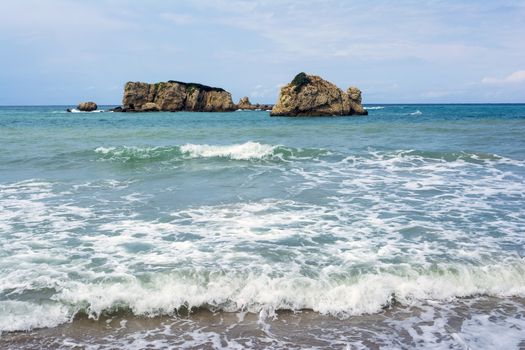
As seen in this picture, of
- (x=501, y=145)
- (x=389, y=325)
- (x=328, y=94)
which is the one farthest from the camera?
(x=328, y=94)

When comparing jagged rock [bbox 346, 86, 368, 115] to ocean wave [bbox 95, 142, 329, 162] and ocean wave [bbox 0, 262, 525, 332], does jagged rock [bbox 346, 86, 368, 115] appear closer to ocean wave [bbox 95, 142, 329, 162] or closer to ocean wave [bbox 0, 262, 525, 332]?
ocean wave [bbox 95, 142, 329, 162]

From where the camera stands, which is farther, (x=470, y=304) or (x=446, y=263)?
(x=446, y=263)

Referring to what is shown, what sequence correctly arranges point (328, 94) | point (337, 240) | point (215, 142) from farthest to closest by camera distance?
point (328, 94)
point (215, 142)
point (337, 240)

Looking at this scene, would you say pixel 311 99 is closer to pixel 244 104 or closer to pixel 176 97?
pixel 176 97

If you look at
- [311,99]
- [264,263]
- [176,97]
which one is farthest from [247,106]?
[264,263]

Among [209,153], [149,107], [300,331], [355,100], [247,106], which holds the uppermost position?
[355,100]

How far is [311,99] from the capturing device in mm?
65500

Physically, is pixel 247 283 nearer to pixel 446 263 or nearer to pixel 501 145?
pixel 446 263

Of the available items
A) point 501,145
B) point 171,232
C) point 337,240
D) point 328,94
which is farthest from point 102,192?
point 328,94

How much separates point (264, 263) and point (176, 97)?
313 feet

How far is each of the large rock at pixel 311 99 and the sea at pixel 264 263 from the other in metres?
52.1

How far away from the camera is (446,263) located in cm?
700

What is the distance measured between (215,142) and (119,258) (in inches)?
827

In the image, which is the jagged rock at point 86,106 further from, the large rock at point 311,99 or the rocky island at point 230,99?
the large rock at point 311,99
